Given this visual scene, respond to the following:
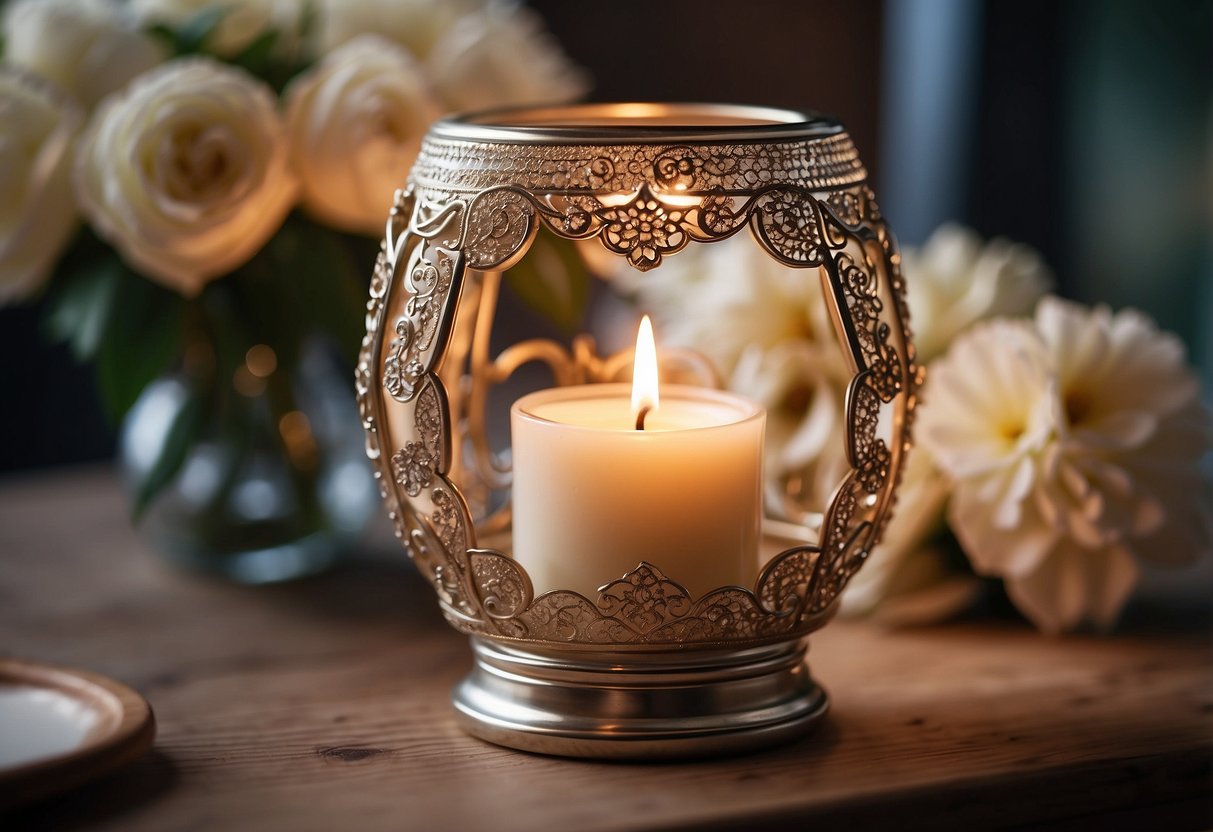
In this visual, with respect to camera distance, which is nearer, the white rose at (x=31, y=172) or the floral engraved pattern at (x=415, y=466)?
the floral engraved pattern at (x=415, y=466)

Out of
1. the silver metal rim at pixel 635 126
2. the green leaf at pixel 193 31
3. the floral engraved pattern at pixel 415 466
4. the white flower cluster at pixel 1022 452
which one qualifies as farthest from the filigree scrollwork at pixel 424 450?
the green leaf at pixel 193 31

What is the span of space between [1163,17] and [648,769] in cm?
119

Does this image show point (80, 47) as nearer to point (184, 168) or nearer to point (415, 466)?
point (184, 168)

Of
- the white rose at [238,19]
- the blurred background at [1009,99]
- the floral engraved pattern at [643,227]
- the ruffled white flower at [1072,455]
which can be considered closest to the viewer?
the floral engraved pattern at [643,227]

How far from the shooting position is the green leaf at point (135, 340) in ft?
2.50

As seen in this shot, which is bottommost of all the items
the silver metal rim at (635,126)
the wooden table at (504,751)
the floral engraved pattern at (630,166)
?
the wooden table at (504,751)

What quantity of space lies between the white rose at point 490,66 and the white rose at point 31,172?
20 cm

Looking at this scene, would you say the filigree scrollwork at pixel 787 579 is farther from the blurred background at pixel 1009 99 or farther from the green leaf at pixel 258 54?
the blurred background at pixel 1009 99

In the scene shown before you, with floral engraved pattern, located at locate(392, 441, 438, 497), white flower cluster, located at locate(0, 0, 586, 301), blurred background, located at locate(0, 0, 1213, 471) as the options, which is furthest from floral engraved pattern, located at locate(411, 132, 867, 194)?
blurred background, located at locate(0, 0, 1213, 471)

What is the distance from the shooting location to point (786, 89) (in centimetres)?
160

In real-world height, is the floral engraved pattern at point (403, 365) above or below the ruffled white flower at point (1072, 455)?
above

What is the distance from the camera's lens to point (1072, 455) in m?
0.67

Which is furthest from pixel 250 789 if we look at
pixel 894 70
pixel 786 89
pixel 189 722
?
pixel 894 70

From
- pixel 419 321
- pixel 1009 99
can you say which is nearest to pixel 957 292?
pixel 419 321
